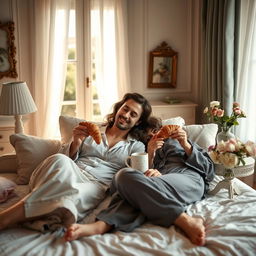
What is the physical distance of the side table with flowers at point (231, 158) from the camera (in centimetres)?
235

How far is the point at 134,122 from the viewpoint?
2.94 m

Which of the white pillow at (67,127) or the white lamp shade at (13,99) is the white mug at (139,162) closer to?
the white pillow at (67,127)

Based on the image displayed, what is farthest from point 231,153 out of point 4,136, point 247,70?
point 4,136

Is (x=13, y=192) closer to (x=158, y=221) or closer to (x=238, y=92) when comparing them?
(x=158, y=221)

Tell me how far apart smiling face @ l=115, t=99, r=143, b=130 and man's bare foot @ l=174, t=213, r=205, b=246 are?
1014 mm

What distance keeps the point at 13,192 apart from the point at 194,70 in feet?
9.30

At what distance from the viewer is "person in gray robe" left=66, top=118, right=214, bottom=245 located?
6.48ft

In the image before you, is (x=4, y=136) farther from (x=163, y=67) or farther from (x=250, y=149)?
(x=250, y=149)

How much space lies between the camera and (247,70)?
371 centimetres

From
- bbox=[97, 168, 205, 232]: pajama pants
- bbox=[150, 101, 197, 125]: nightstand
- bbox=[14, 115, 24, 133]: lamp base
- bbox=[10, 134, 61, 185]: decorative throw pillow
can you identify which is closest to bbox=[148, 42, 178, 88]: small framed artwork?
bbox=[150, 101, 197, 125]: nightstand

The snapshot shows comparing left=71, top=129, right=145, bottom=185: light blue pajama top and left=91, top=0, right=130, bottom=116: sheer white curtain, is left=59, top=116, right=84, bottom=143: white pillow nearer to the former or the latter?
left=71, top=129, right=145, bottom=185: light blue pajama top

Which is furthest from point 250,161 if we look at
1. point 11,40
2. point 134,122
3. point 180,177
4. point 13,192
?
point 11,40

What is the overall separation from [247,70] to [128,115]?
145cm

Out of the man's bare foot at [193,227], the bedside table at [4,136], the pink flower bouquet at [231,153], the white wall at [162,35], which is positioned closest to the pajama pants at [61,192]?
the man's bare foot at [193,227]
